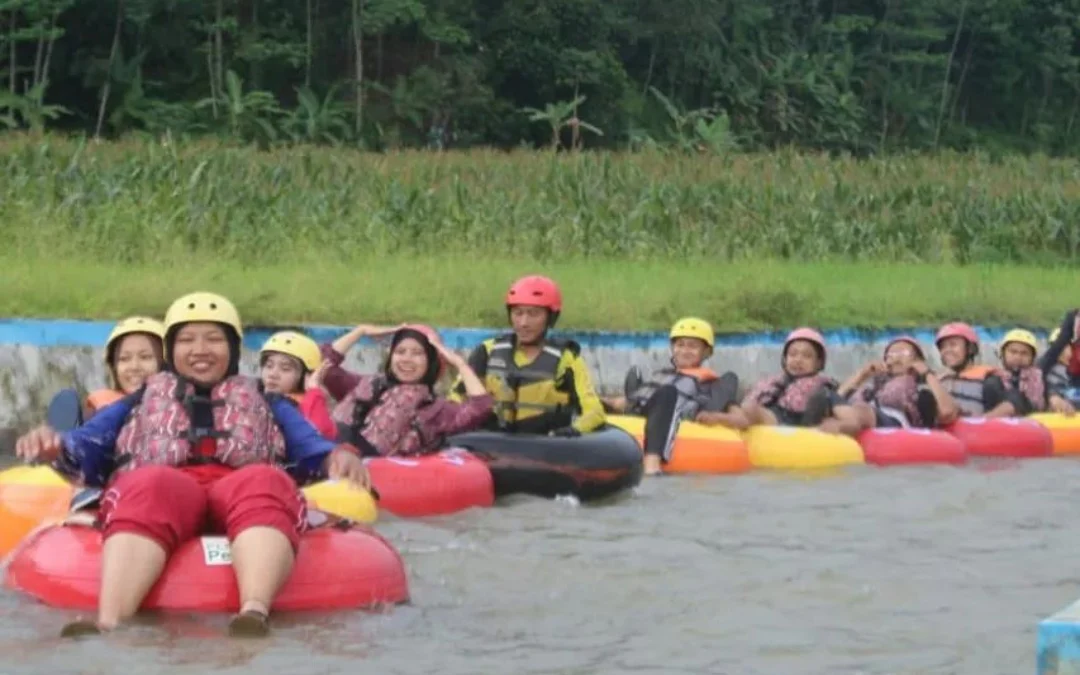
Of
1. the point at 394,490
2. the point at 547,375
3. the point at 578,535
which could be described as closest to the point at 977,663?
the point at 578,535

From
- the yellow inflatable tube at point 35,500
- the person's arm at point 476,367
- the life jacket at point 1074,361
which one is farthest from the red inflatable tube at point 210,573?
the life jacket at point 1074,361

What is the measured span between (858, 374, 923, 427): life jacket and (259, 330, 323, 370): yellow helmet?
522 cm

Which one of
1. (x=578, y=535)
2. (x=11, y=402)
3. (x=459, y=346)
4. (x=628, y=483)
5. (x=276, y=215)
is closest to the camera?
(x=578, y=535)

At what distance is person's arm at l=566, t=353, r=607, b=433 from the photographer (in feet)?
39.5

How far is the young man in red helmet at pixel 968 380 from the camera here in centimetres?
1612

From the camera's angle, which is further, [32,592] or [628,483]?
[628,483]

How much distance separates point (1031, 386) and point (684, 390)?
13.1ft

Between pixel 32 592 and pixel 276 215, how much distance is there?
11882 mm

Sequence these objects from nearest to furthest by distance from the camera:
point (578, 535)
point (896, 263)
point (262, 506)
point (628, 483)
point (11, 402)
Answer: point (262, 506) < point (578, 535) < point (628, 483) < point (11, 402) < point (896, 263)

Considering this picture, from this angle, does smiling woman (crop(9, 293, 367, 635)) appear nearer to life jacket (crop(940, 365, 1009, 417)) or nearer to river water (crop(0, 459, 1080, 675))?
river water (crop(0, 459, 1080, 675))

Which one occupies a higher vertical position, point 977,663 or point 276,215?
point 276,215

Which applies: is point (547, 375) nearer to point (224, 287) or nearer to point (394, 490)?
point (394, 490)

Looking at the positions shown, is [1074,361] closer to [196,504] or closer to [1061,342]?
A: [1061,342]

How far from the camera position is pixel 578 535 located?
10352 millimetres
